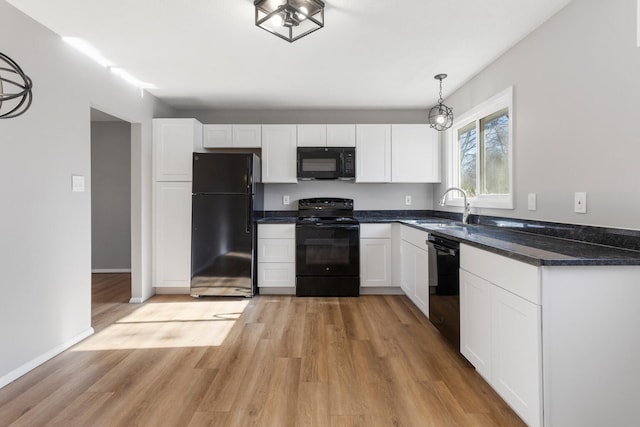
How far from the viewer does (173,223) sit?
3494mm

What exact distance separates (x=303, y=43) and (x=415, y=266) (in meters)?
2.17

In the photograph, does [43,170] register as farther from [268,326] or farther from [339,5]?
[339,5]

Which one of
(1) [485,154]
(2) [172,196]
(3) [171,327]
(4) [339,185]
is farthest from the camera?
(4) [339,185]

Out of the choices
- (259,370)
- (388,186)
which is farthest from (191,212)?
(388,186)

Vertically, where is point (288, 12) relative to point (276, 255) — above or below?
above

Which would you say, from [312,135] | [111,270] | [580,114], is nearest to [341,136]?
[312,135]

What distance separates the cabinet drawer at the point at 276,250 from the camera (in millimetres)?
3572

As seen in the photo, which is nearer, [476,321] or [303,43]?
[476,321]

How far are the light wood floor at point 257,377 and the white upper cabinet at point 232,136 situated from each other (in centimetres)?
201

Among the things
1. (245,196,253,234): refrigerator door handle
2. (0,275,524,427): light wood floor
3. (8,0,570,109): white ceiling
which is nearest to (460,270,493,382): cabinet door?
(0,275,524,427): light wood floor

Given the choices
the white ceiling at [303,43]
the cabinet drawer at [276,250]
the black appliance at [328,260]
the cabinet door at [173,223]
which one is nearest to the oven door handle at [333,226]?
the black appliance at [328,260]

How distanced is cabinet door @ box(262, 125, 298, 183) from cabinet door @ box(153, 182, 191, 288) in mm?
932

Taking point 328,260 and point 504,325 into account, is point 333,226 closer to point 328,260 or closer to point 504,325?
point 328,260

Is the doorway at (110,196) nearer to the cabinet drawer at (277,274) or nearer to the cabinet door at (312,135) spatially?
the cabinet drawer at (277,274)
